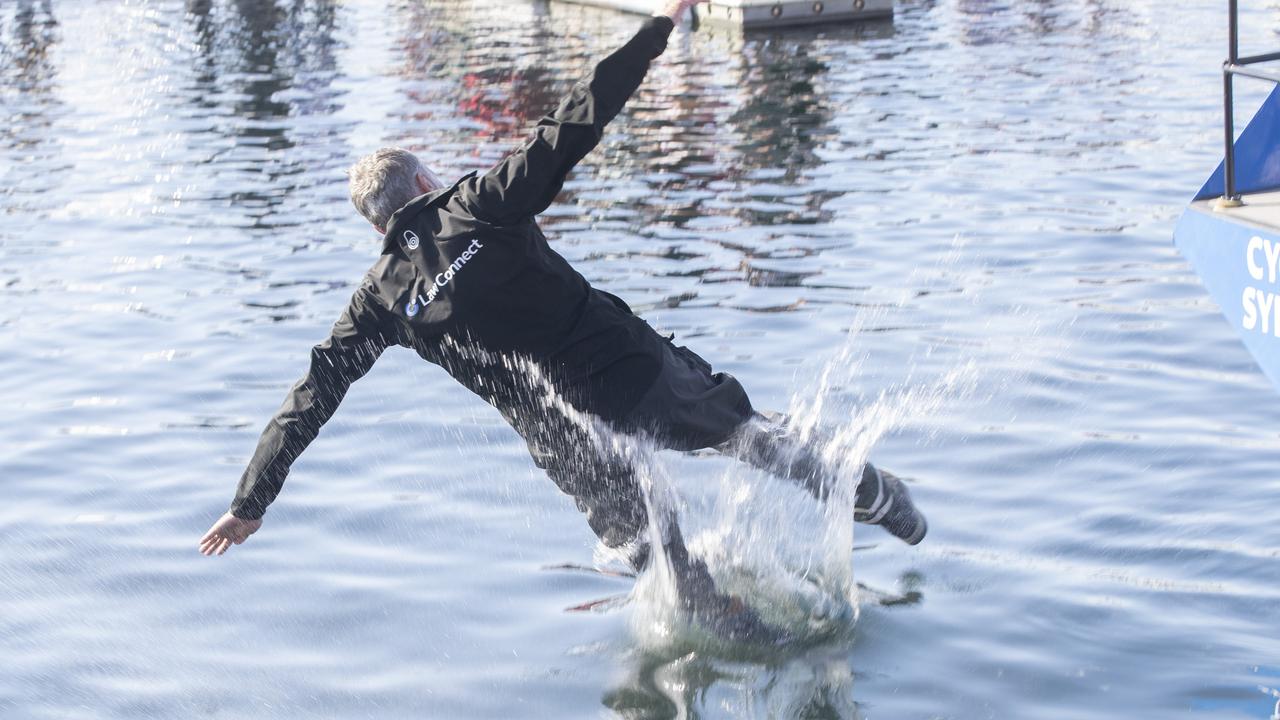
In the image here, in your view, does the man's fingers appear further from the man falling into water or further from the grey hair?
the grey hair

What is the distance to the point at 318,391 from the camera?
6047 mm

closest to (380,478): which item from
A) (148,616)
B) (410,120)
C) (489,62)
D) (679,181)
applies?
(148,616)

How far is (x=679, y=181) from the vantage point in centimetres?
1716

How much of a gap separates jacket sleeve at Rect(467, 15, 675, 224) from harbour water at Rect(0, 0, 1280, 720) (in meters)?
1.94

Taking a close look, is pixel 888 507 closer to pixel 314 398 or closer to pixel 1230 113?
pixel 1230 113

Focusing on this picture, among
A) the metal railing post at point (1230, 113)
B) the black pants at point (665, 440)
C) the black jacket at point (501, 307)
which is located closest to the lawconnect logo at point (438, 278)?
the black jacket at point (501, 307)

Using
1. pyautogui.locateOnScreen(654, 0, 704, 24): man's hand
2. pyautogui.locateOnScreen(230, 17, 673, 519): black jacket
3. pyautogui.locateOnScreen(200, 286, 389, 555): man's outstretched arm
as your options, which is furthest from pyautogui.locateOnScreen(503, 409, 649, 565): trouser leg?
pyautogui.locateOnScreen(654, 0, 704, 24): man's hand

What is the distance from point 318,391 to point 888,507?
8.20 feet

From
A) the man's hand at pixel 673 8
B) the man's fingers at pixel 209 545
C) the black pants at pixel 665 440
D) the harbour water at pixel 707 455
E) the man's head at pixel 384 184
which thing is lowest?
the harbour water at pixel 707 455

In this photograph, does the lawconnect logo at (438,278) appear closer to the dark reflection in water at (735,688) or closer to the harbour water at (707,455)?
the harbour water at (707,455)

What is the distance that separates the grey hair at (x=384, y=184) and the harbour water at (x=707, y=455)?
1.90 meters

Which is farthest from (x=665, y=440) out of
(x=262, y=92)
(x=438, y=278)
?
(x=262, y=92)

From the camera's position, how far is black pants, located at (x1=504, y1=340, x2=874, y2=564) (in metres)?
6.14

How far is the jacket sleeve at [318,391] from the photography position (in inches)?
237
